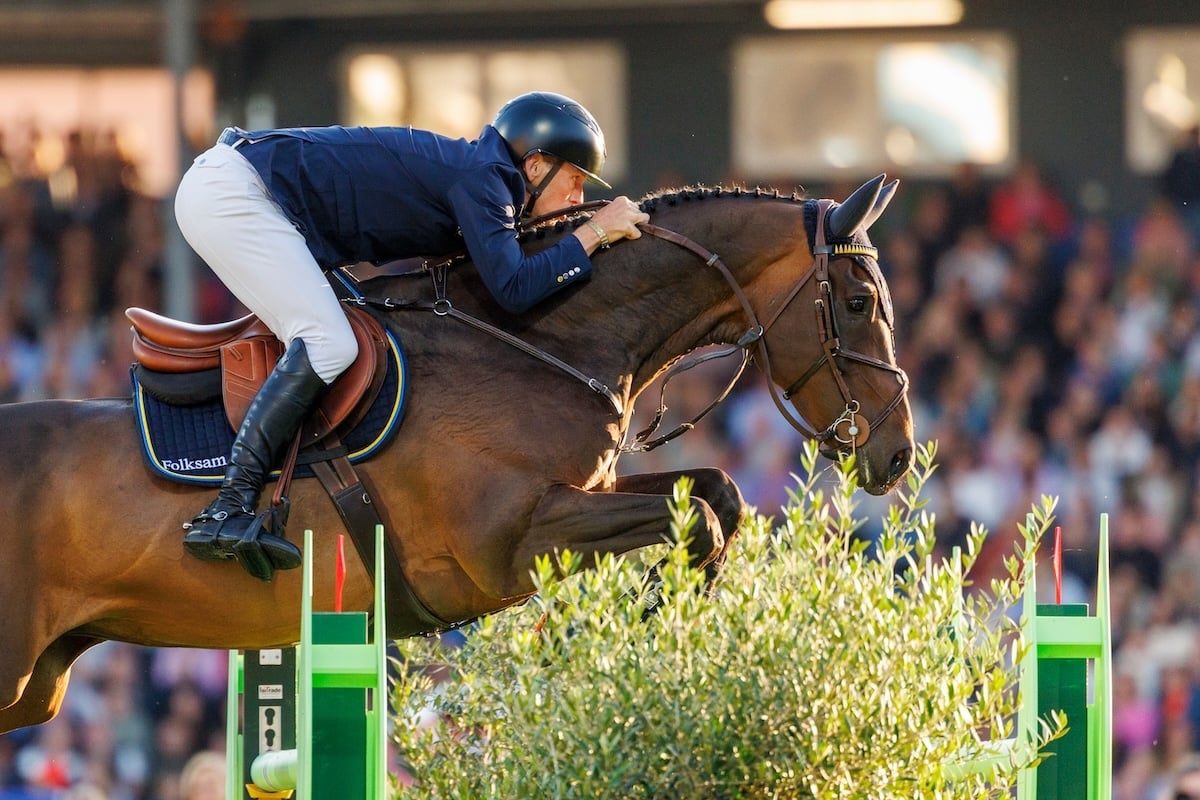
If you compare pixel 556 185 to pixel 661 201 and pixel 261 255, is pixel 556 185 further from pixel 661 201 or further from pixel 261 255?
pixel 261 255

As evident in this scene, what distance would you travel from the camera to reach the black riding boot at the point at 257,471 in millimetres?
4504

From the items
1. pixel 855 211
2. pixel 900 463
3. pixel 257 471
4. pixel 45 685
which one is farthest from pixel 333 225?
pixel 900 463

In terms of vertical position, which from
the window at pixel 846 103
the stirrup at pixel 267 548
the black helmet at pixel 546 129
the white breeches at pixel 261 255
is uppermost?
the window at pixel 846 103

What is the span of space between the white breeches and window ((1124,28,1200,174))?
10.4 m

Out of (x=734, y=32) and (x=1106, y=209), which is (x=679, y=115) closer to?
(x=734, y=32)

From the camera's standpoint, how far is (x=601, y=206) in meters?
5.12

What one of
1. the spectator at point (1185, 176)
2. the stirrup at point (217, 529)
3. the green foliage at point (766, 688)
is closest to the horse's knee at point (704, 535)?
the green foliage at point (766, 688)

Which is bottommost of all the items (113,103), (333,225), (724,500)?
(724,500)

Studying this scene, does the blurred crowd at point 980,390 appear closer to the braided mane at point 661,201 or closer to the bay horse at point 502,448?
the bay horse at point 502,448

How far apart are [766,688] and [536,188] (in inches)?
71.5

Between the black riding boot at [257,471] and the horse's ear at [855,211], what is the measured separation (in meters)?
1.56

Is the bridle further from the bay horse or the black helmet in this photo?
the black helmet

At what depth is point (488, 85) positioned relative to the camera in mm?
14422

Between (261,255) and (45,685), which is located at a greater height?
(261,255)
